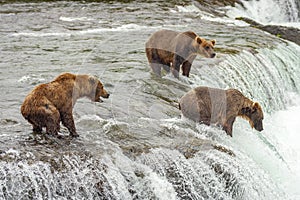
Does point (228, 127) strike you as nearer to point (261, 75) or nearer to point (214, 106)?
point (214, 106)

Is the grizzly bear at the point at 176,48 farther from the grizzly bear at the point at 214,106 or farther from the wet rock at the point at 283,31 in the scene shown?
the wet rock at the point at 283,31

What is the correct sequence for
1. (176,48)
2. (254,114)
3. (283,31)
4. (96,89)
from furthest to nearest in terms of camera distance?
(283,31)
(176,48)
(254,114)
(96,89)

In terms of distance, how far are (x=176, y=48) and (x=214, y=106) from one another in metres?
1.96

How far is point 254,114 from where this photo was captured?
304 inches

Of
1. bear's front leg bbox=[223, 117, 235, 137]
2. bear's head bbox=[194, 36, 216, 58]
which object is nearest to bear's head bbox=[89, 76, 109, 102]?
bear's front leg bbox=[223, 117, 235, 137]

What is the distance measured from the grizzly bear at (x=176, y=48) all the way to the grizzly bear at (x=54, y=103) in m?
2.90

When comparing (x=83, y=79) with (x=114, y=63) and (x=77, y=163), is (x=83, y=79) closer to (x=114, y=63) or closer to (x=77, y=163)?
(x=77, y=163)

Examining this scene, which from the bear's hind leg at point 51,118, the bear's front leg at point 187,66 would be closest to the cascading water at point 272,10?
the bear's front leg at point 187,66

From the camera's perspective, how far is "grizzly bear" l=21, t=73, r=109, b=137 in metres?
5.81

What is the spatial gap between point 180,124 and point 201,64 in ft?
12.4

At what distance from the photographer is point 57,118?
19.3 ft

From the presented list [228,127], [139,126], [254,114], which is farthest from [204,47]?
[139,126]

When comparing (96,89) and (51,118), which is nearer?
(51,118)

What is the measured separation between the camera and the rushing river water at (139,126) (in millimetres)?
5562
